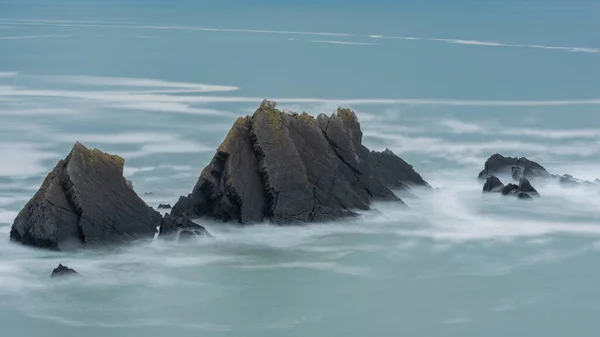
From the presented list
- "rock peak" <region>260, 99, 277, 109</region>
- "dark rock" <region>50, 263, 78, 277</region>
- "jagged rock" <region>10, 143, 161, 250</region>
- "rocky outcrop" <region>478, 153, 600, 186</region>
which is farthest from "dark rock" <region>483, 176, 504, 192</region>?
"dark rock" <region>50, 263, 78, 277</region>

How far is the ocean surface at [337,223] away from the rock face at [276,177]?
0.60 metres

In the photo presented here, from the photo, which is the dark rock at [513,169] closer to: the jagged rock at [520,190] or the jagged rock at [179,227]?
the jagged rock at [520,190]

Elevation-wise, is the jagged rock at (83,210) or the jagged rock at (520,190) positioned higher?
the jagged rock at (520,190)

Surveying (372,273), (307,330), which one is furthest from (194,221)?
(307,330)

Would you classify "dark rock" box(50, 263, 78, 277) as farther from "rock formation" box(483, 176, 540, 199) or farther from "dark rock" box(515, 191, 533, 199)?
"dark rock" box(515, 191, 533, 199)

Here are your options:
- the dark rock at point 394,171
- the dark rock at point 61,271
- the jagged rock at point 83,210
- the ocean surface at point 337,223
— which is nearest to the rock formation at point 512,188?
the ocean surface at point 337,223

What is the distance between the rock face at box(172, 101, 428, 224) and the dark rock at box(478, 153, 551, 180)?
5983 mm

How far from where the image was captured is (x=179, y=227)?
2481 cm

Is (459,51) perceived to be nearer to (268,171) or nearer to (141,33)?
(141,33)

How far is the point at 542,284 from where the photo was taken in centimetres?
2328

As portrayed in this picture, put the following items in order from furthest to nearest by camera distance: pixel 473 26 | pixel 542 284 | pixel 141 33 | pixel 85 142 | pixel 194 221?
pixel 473 26, pixel 141 33, pixel 85 142, pixel 194 221, pixel 542 284

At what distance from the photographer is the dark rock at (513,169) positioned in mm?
31547

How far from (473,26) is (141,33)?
3476 centimetres

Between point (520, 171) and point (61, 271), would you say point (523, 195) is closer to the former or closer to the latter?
point (520, 171)
